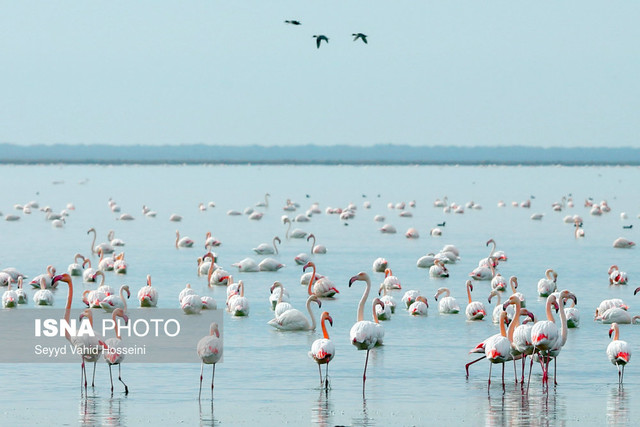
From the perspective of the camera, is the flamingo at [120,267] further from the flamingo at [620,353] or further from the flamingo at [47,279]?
the flamingo at [620,353]

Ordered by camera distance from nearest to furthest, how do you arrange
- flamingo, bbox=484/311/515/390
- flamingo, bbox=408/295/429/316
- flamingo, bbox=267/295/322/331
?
flamingo, bbox=484/311/515/390 < flamingo, bbox=267/295/322/331 < flamingo, bbox=408/295/429/316

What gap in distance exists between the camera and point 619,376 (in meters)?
18.5

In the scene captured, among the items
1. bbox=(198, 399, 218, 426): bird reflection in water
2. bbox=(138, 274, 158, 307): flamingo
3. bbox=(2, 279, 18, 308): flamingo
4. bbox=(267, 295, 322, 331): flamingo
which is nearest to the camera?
bbox=(198, 399, 218, 426): bird reflection in water

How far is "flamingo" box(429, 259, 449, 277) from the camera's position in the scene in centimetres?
3297

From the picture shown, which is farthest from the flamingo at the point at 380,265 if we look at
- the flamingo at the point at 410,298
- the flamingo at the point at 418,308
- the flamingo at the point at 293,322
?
the flamingo at the point at 293,322

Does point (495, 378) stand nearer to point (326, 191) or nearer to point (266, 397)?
point (266, 397)

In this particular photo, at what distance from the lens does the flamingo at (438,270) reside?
108 feet

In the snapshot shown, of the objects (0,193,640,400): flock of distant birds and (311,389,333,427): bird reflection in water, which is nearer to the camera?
(311,389,333,427): bird reflection in water

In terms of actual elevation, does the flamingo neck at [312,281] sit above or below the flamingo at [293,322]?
above

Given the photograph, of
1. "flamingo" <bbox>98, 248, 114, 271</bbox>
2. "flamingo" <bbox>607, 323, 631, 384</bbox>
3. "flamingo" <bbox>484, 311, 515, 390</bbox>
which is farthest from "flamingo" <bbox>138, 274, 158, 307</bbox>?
"flamingo" <bbox>607, 323, 631, 384</bbox>

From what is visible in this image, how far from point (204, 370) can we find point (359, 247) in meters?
24.8

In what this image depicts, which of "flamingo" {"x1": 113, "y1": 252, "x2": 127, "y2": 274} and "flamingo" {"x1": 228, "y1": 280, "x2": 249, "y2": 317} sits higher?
"flamingo" {"x1": 113, "y1": 252, "x2": 127, "y2": 274}

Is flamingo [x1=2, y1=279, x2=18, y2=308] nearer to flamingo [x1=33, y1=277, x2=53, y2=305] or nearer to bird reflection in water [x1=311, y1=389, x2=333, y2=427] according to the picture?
flamingo [x1=33, y1=277, x2=53, y2=305]

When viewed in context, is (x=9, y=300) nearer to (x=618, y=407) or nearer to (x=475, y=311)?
(x=475, y=311)
